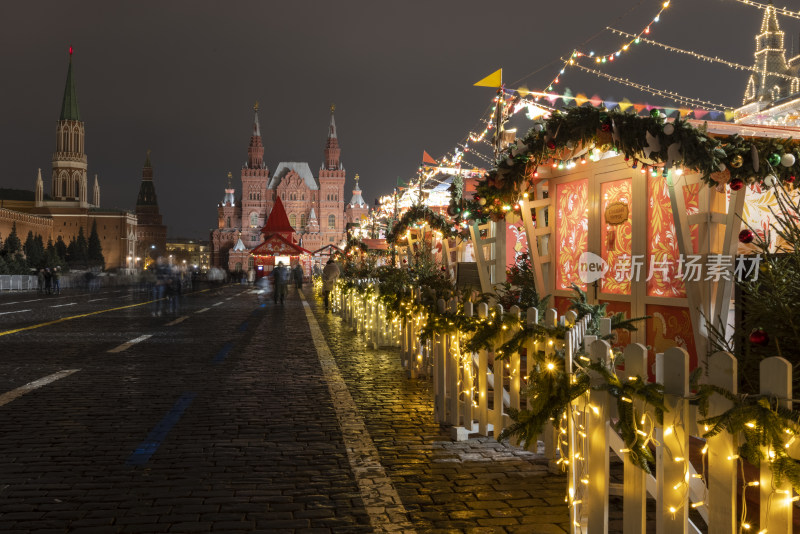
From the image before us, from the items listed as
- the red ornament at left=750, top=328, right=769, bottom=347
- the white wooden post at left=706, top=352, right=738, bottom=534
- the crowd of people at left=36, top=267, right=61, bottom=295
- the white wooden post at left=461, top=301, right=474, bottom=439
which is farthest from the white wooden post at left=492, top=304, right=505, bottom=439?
the crowd of people at left=36, top=267, right=61, bottom=295

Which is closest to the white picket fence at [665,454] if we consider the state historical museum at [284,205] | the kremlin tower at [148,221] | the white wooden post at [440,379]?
the white wooden post at [440,379]

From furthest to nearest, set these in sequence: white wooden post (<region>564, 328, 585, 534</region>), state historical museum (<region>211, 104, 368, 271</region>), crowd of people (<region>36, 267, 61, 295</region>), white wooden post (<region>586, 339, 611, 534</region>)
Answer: state historical museum (<region>211, 104, 368, 271</region>), crowd of people (<region>36, 267, 61, 295</region>), white wooden post (<region>564, 328, 585, 534</region>), white wooden post (<region>586, 339, 611, 534</region>)

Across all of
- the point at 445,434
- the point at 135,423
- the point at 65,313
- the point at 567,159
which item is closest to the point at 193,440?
the point at 135,423

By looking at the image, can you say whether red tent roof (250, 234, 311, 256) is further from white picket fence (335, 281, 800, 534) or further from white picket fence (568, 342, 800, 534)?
white picket fence (568, 342, 800, 534)

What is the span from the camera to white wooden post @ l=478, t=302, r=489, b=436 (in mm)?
6066

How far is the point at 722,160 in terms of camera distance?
22.4 ft

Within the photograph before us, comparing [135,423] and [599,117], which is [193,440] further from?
[599,117]

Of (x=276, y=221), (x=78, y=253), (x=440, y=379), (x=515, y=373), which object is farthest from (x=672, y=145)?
(x=78, y=253)

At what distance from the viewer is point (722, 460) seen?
2838 mm

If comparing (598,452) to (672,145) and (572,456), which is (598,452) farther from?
(672,145)

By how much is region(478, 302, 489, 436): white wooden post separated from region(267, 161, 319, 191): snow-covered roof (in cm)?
12292

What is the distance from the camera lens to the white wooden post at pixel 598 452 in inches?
139

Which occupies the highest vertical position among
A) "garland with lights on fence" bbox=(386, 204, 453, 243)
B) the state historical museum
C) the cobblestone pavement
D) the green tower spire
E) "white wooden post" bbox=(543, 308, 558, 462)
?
the green tower spire

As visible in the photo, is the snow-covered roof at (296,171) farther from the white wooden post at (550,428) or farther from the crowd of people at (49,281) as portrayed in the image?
the white wooden post at (550,428)
